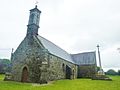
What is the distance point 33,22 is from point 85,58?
901 inches

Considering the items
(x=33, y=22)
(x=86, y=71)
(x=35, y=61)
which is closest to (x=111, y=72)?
(x=86, y=71)

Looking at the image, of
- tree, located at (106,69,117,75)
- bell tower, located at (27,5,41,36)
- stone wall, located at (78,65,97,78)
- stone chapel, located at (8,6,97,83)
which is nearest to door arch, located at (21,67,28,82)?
stone chapel, located at (8,6,97,83)

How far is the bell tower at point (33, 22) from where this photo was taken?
88.3 feet

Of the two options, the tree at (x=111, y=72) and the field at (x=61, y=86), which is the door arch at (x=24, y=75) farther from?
the tree at (x=111, y=72)

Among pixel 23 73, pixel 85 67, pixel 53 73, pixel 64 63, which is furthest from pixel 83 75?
pixel 23 73

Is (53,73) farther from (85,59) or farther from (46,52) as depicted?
(85,59)

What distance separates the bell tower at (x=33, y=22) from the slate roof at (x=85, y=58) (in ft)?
67.4

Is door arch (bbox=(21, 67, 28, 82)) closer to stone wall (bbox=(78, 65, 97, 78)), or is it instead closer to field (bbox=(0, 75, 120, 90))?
field (bbox=(0, 75, 120, 90))

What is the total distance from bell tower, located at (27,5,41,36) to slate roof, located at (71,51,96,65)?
20530 millimetres

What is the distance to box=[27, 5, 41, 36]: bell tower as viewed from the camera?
26906 millimetres

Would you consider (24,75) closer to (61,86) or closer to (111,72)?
(61,86)

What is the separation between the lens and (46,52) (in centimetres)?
2427

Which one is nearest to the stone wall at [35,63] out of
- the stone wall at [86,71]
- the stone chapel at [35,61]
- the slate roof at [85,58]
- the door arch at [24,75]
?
the stone chapel at [35,61]

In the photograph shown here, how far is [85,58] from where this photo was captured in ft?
144
